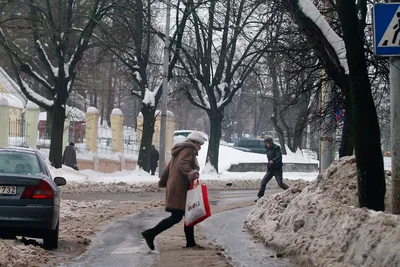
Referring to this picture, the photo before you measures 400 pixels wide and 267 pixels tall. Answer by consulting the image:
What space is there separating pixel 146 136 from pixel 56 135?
19.1ft

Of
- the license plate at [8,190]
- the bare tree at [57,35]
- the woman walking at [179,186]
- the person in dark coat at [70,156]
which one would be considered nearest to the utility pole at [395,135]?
the woman walking at [179,186]

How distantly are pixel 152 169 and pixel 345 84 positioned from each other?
25.9 m

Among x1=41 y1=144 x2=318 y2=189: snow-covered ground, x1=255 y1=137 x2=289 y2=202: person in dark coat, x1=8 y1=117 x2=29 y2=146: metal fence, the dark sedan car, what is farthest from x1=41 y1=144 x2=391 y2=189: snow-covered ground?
A: the dark sedan car

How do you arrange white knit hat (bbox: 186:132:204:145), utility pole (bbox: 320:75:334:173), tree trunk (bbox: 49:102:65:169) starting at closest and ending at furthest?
white knit hat (bbox: 186:132:204:145) → utility pole (bbox: 320:75:334:173) → tree trunk (bbox: 49:102:65:169)

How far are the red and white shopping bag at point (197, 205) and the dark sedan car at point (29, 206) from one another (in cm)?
177

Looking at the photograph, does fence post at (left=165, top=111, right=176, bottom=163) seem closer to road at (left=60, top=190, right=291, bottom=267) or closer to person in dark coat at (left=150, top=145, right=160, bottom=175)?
person in dark coat at (left=150, top=145, right=160, bottom=175)

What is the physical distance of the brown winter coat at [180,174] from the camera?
9688 mm

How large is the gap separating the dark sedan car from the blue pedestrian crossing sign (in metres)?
4.60

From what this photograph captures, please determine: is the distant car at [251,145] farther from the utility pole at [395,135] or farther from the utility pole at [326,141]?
the utility pole at [395,135]

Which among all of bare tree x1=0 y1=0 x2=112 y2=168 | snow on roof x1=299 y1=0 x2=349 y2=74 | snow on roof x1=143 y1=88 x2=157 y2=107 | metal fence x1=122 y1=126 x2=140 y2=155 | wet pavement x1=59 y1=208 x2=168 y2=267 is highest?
bare tree x1=0 y1=0 x2=112 y2=168

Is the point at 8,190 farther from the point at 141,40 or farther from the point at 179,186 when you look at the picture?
the point at 141,40

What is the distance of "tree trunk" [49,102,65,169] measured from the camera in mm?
29047

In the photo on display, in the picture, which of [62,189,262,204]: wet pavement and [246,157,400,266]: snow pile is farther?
[62,189,262,204]: wet pavement

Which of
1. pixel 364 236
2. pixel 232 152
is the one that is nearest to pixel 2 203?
pixel 364 236
